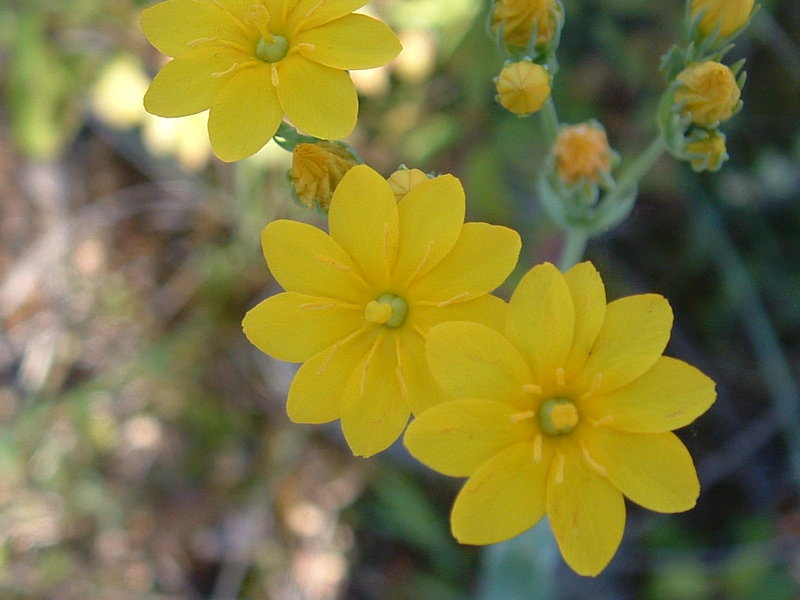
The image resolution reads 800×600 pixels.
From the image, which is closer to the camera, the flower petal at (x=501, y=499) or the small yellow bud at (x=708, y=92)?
the flower petal at (x=501, y=499)

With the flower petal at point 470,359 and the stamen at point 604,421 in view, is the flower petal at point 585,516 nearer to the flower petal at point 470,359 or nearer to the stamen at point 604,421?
the stamen at point 604,421

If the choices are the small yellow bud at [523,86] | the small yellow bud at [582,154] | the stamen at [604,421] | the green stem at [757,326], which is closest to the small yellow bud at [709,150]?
the small yellow bud at [582,154]

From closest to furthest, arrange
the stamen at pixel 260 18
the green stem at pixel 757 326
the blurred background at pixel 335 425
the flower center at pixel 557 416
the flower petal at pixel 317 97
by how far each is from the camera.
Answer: the flower center at pixel 557 416
the flower petal at pixel 317 97
the stamen at pixel 260 18
the green stem at pixel 757 326
the blurred background at pixel 335 425

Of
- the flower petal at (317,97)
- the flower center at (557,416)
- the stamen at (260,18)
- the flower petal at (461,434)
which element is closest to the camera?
the flower petal at (461,434)

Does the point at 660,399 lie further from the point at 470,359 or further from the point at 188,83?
the point at 188,83

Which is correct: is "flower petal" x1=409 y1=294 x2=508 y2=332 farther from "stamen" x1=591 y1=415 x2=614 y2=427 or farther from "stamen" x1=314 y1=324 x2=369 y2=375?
"stamen" x1=591 y1=415 x2=614 y2=427

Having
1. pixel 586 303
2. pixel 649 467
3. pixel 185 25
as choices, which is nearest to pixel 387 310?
pixel 586 303

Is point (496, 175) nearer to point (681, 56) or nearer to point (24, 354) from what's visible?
point (681, 56)

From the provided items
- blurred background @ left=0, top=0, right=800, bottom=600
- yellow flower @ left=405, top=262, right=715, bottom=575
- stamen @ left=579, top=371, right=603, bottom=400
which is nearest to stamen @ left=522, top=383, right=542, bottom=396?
yellow flower @ left=405, top=262, right=715, bottom=575
